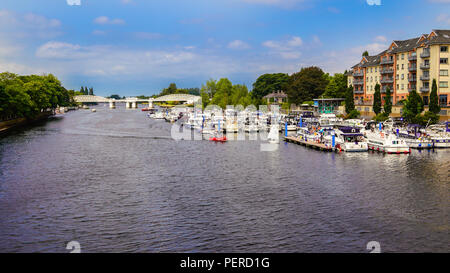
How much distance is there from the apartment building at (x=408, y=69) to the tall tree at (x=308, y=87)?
26.4 metres

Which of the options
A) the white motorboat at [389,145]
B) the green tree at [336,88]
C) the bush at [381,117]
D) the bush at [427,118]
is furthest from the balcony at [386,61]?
the white motorboat at [389,145]

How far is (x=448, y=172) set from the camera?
153ft

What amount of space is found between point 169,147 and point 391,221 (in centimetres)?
4712

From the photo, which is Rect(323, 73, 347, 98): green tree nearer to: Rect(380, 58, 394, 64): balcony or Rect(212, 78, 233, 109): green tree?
Rect(380, 58, 394, 64): balcony

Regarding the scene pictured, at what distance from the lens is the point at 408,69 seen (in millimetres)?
99250

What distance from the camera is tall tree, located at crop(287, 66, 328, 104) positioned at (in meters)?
154

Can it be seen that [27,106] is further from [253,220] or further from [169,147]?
[253,220]

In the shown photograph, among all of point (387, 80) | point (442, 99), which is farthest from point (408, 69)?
point (442, 99)

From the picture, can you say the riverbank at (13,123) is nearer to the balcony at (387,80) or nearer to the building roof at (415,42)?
the balcony at (387,80)

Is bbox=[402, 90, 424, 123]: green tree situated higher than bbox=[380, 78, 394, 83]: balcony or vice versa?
bbox=[380, 78, 394, 83]: balcony

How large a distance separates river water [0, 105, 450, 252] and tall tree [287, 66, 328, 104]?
95.3 m

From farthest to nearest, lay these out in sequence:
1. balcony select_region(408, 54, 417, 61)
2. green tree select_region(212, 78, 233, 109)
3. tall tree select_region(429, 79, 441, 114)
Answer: green tree select_region(212, 78, 233, 109) < balcony select_region(408, 54, 417, 61) < tall tree select_region(429, 79, 441, 114)

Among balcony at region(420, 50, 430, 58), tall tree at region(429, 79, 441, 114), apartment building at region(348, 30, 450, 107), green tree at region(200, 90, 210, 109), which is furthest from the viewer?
green tree at region(200, 90, 210, 109)

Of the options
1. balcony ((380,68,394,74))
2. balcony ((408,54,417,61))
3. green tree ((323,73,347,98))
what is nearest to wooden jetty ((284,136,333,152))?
balcony ((408,54,417,61))
